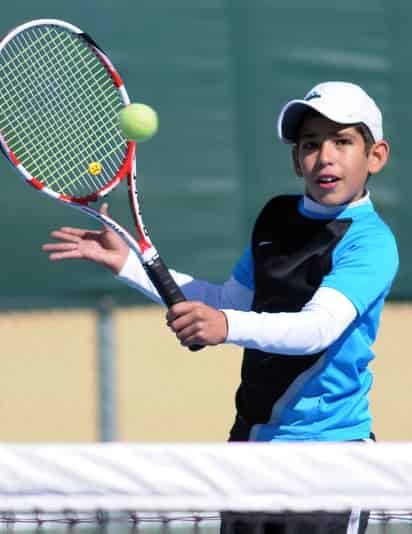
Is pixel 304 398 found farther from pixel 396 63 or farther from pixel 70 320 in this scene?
pixel 396 63

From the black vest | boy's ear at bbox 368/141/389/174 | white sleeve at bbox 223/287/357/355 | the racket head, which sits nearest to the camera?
white sleeve at bbox 223/287/357/355

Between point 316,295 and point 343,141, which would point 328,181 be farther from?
point 316,295

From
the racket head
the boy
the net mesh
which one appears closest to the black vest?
the boy

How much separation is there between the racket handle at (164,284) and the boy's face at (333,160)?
31 centimetres

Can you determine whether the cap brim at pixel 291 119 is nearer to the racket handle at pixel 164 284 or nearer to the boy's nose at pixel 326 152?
the boy's nose at pixel 326 152

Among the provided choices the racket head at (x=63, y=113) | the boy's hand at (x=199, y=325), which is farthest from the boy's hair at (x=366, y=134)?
the racket head at (x=63, y=113)

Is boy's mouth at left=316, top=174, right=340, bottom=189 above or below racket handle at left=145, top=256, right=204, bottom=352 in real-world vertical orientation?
above

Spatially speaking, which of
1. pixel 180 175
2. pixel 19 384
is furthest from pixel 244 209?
pixel 19 384

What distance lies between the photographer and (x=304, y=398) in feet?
7.89

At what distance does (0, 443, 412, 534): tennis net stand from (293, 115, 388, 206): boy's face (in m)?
0.59

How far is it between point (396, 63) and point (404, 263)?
2.23ft

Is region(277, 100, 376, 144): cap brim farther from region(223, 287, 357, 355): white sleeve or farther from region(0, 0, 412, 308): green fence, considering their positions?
region(0, 0, 412, 308): green fence

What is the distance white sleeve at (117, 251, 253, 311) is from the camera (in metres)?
2.70

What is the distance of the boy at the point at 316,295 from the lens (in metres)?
2.33
